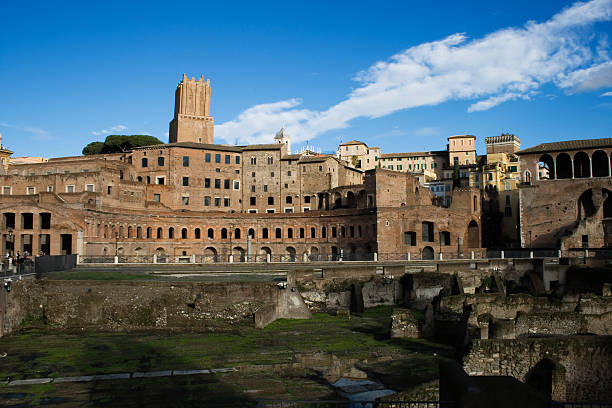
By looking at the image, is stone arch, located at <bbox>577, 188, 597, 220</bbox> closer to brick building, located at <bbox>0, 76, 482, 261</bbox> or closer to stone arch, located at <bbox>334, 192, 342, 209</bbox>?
brick building, located at <bbox>0, 76, 482, 261</bbox>

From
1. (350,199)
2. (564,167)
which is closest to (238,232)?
(350,199)

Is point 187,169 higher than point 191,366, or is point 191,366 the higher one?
point 187,169

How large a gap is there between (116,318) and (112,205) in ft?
128

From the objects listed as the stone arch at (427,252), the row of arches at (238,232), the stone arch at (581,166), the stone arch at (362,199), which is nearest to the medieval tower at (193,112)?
the row of arches at (238,232)

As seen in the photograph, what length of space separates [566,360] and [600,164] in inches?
2254

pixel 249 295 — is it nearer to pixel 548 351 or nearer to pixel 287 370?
pixel 287 370

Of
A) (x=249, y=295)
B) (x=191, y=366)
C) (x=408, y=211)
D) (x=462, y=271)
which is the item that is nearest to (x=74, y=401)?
(x=191, y=366)

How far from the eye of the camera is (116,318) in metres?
25.3

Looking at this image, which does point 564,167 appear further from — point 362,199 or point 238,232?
point 238,232

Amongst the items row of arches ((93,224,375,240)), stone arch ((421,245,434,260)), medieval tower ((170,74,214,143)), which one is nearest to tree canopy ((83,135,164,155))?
medieval tower ((170,74,214,143))

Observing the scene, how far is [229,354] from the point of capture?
758 inches

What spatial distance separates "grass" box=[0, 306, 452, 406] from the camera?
50.9 ft

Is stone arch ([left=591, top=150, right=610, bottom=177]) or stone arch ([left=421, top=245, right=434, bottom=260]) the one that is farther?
stone arch ([left=591, top=150, right=610, bottom=177])

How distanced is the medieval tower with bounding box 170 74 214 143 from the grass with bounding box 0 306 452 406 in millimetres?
63655
